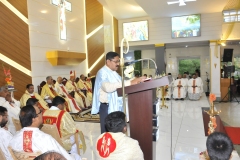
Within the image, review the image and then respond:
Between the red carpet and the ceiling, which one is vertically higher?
the ceiling

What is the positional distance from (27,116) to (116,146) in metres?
0.99

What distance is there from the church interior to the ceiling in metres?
0.05

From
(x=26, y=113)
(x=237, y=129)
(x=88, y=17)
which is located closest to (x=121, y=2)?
(x=88, y=17)

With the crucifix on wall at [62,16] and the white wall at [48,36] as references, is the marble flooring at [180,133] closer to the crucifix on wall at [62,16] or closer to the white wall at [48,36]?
the white wall at [48,36]

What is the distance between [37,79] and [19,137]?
19.3 ft

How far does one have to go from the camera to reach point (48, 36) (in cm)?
812

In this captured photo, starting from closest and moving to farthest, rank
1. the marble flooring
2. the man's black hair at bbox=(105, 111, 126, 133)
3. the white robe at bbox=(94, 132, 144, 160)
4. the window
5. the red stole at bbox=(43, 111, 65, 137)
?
the white robe at bbox=(94, 132, 144, 160), the man's black hair at bbox=(105, 111, 126, 133), the red stole at bbox=(43, 111, 65, 137), the marble flooring, the window

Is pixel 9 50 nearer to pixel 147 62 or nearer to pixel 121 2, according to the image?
pixel 121 2

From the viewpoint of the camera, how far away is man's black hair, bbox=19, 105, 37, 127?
2111 mm

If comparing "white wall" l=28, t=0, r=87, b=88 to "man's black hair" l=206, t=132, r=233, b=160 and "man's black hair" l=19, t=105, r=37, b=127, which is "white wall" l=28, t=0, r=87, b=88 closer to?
"man's black hair" l=19, t=105, r=37, b=127

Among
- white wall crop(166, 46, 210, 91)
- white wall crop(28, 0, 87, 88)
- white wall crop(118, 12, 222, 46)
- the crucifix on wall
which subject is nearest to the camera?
white wall crop(28, 0, 87, 88)

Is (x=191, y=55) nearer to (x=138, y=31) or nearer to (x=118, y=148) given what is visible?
(x=138, y=31)

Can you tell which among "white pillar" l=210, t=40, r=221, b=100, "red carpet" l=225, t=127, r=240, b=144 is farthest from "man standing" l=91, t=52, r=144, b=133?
"white pillar" l=210, t=40, r=221, b=100

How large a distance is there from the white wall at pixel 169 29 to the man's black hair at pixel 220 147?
36.9ft
